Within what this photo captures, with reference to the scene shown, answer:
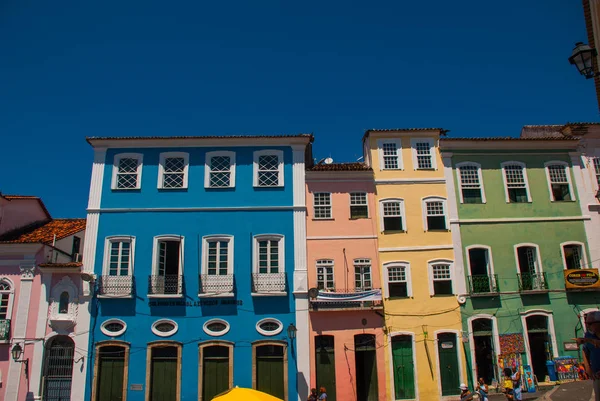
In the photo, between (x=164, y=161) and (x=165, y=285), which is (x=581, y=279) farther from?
(x=164, y=161)

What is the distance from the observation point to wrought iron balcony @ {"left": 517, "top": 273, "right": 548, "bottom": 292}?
21453mm

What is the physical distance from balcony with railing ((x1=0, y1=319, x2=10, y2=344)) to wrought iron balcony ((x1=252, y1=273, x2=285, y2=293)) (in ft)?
34.2

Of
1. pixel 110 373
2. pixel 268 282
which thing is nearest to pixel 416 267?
pixel 268 282

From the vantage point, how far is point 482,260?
22172 mm

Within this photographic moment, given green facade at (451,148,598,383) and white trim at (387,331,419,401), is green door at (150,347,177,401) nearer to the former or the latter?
white trim at (387,331,419,401)

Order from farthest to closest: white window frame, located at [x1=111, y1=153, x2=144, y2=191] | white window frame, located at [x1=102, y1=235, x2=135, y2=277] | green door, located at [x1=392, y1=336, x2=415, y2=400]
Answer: white window frame, located at [x1=111, y1=153, x2=144, y2=191]
white window frame, located at [x1=102, y1=235, x2=135, y2=277]
green door, located at [x1=392, y1=336, x2=415, y2=400]

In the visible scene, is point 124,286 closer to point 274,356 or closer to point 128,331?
point 128,331

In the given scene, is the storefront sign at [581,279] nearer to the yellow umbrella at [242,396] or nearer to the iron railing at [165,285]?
the yellow umbrella at [242,396]

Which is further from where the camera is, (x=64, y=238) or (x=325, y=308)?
(x=64, y=238)

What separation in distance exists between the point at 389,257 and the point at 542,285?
6.83 meters

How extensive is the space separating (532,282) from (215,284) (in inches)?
550

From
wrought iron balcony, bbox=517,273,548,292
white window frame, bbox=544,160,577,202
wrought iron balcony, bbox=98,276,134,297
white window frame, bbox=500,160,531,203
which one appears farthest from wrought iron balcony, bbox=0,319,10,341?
white window frame, bbox=544,160,577,202

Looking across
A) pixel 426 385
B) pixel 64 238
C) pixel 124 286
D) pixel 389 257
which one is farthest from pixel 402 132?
pixel 64 238

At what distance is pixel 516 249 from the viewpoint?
22.0m
